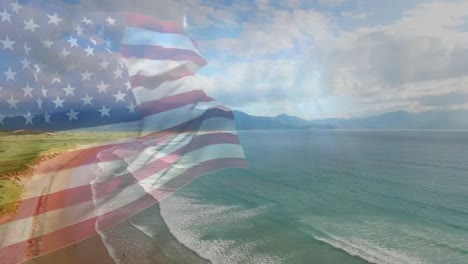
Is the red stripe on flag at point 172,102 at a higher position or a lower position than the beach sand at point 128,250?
higher

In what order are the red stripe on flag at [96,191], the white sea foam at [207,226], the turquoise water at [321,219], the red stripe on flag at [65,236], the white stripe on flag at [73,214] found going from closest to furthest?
the red stripe on flag at [65,236] → the white sea foam at [207,226] → the white stripe on flag at [73,214] → the turquoise water at [321,219] → the red stripe on flag at [96,191]

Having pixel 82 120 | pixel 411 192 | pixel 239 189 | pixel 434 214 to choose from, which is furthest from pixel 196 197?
pixel 411 192

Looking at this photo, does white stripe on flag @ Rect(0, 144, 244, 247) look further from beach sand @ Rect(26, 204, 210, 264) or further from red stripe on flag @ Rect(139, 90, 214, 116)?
red stripe on flag @ Rect(139, 90, 214, 116)

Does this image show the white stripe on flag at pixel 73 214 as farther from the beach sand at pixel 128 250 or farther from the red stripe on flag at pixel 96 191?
the beach sand at pixel 128 250

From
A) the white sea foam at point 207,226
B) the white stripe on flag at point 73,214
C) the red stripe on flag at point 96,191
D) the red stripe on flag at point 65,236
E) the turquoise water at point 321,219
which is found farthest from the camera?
the red stripe on flag at point 96,191

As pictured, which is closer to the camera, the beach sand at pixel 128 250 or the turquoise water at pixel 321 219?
the beach sand at pixel 128 250

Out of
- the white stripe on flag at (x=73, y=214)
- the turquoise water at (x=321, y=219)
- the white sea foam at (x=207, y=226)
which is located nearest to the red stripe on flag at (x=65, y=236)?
the white stripe on flag at (x=73, y=214)

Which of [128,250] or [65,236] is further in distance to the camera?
[65,236]

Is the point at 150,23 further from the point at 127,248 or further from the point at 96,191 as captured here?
the point at 96,191

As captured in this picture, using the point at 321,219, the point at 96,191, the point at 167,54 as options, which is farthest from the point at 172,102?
the point at 96,191

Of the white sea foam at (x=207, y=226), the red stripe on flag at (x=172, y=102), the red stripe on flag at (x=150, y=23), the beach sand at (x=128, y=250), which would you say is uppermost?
the red stripe on flag at (x=150, y=23)
